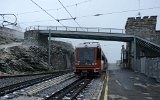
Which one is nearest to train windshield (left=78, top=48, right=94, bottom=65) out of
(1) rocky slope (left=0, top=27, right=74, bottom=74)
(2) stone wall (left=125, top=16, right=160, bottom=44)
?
(1) rocky slope (left=0, top=27, right=74, bottom=74)

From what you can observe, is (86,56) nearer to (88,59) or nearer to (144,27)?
(88,59)

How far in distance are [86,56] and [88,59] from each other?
384 mm

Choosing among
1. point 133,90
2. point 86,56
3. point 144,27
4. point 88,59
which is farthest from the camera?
point 144,27

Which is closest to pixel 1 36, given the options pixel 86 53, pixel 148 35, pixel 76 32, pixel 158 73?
pixel 76 32

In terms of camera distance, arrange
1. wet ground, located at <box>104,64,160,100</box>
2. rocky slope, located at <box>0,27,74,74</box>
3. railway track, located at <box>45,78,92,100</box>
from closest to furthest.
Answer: railway track, located at <box>45,78,92,100</box>, wet ground, located at <box>104,64,160,100</box>, rocky slope, located at <box>0,27,74,74</box>

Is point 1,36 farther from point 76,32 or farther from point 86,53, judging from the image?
point 86,53

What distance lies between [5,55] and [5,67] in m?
6.73

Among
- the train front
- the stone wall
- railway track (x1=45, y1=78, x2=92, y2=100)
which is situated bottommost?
railway track (x1=45, y1=78, x2=92, y2=100)

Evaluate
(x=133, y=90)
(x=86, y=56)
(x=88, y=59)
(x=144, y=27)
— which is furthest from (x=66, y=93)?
(x=144, y=27)

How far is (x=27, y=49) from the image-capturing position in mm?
56219

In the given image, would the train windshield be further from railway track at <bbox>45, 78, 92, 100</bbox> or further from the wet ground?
railway track at <bbox>45, 78, 92, 100</bbox>

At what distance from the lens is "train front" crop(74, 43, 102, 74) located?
32.9 m

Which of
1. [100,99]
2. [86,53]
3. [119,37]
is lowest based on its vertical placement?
[100,99]

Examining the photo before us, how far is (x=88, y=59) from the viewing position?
33.2 metres
